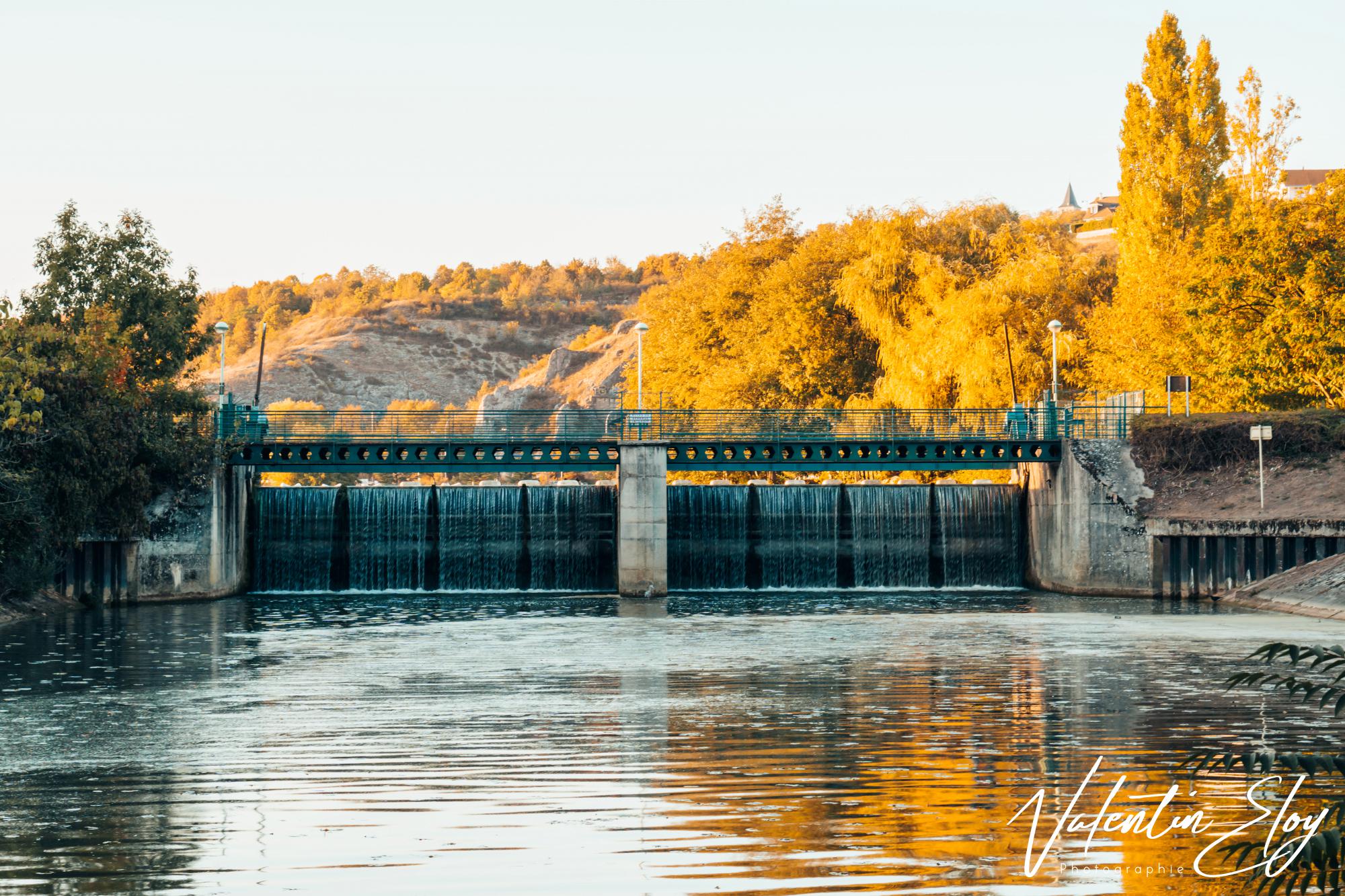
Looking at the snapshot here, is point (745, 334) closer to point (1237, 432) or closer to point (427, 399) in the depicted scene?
point (1237, 432)

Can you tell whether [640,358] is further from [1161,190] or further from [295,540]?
[1161,190]

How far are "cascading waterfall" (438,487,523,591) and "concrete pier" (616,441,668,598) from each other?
5.02 m

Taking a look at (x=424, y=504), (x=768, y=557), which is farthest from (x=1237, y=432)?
(x=424, y=504)

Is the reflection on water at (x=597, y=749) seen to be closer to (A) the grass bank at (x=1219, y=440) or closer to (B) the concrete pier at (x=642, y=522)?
(B) the concrete pier at (x=642, y=522)

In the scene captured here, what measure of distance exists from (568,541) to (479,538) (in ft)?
11.4

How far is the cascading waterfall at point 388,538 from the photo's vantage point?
5828cm

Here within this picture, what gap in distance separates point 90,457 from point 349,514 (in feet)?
45.2

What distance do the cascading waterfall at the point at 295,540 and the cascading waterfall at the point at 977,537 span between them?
24006 mm

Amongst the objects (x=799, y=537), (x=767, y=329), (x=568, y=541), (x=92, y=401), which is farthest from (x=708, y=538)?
(x=767, y=329)

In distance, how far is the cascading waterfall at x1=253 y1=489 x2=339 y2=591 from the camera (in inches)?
2304

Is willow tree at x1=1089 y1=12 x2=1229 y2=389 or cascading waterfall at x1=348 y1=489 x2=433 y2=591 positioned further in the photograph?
willow tree at x1=1089 y1=12 x2=1229 y2=389

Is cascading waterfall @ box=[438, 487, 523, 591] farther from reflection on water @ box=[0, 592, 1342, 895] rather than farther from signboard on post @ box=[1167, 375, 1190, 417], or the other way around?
signboard on post @ box=[1167, 375, 1190, 417]

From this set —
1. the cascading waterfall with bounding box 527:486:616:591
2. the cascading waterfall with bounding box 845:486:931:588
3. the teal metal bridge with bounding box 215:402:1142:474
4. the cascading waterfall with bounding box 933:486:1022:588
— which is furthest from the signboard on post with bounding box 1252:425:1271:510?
the cascading waterfall with bounding box 527:486:616:591

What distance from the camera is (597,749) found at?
20859 mm
